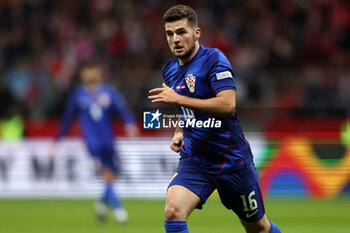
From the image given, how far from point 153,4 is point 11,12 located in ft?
11.6

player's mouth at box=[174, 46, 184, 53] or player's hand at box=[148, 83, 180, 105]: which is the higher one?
player's mouth at box=[174, 46, 184, 53]

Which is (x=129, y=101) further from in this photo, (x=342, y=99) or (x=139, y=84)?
(x=342, y=99)

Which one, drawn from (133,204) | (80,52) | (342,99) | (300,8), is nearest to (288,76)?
(342,99)

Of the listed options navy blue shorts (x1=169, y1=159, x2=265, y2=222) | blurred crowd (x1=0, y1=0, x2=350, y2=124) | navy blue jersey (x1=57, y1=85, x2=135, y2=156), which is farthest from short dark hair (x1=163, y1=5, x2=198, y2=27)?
blurred crowd (x1=0, y1=0, x2=350, y2=124)

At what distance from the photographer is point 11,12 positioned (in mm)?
16656

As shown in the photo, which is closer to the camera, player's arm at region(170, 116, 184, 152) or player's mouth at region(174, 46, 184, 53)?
player's mouth at region(174, 46, 184, 53)

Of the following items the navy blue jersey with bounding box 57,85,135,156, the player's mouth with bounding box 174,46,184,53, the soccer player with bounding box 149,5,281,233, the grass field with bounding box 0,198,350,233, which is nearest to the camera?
the soccer player with bounding box 149,5,281,233

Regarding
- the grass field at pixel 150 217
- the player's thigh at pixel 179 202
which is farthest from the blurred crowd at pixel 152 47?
the player's thigh at pixel 179 202

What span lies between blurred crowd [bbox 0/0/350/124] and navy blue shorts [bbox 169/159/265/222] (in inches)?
311

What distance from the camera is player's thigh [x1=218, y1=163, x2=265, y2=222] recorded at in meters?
5.37

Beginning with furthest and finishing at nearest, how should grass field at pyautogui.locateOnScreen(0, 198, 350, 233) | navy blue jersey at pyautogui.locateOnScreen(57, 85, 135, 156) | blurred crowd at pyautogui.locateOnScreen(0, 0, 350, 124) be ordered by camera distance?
blurred crowd at pyautogui.locateOnScreen(0, 0, 350, 124) < navy blue jersey at pyautogui.locateOnScreen(57, 85, 135, 156) < grass field at pyautogui.locateOnScreen(0, 198, 350, 233)

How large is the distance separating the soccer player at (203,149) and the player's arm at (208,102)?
7cm

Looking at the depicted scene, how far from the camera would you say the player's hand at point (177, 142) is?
5582 mm

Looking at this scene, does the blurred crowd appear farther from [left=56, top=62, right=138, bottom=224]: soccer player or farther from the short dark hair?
the short dark hair
